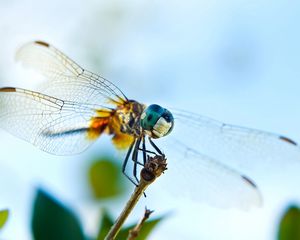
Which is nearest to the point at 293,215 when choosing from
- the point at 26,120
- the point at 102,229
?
the point at 102,229

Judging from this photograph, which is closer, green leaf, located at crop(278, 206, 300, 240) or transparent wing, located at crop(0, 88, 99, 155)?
green leaf, located at crop(278, 206, 300, 240)

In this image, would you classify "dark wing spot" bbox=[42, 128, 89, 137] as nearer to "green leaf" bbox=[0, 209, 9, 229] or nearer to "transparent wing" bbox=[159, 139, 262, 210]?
"transparent wing" bbox=[159, 139, 262, 210]

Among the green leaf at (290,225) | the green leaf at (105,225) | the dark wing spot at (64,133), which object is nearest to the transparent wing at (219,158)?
the dark wing spot at (64,133)

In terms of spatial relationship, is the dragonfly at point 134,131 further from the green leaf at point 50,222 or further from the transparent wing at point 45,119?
the green leaf at point 50,222

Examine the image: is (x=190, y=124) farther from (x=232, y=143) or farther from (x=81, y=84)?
(x=81, y=84)

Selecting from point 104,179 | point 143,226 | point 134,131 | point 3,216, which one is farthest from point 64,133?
point 3,216

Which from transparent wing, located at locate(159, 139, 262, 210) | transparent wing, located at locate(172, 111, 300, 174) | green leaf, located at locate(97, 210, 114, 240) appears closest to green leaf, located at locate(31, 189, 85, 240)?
green leaf, located at locate(97, 210, 114, 240)
